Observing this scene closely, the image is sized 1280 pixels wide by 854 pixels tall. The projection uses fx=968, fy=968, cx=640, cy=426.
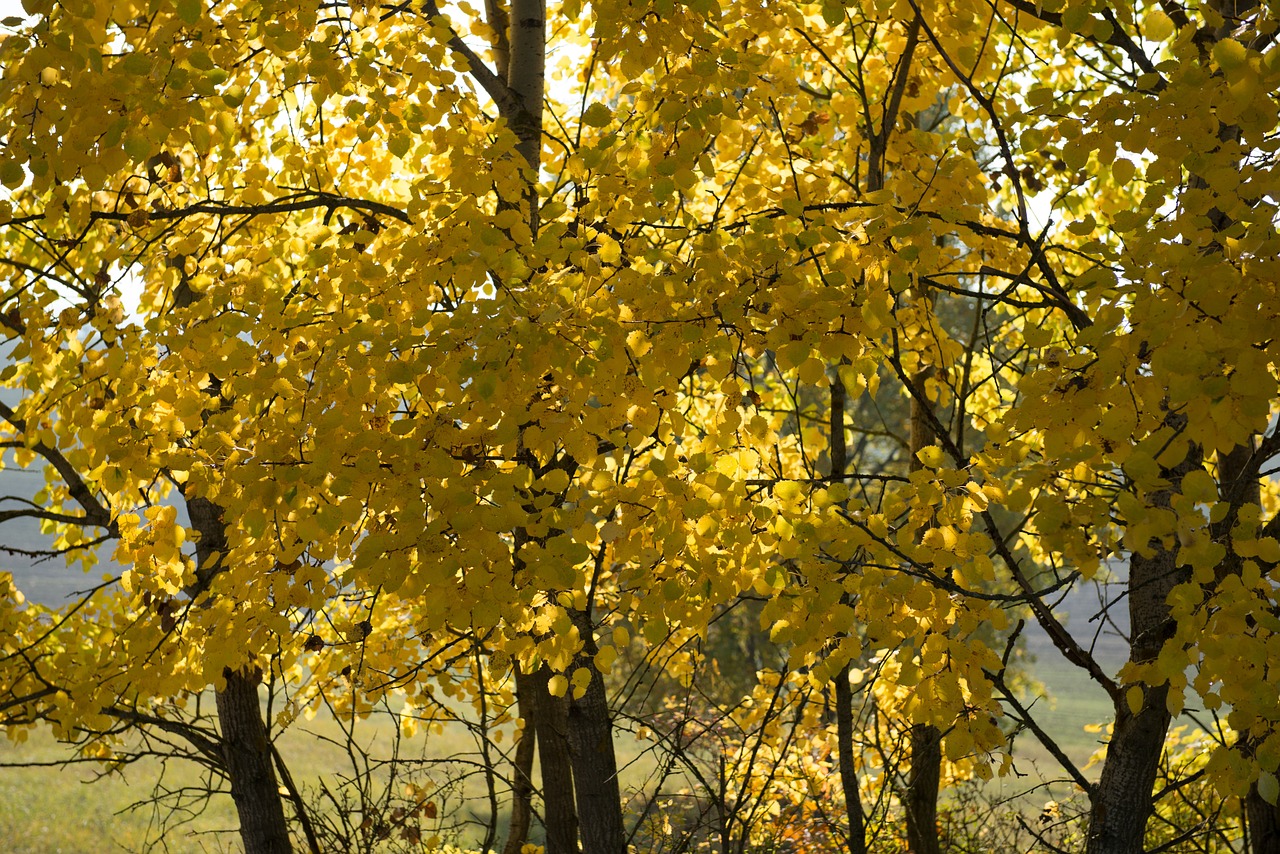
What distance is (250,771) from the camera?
3.69 m

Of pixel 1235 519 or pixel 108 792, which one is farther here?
pixel 108 792

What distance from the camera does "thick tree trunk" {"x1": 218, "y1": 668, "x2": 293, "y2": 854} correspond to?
3.69 m

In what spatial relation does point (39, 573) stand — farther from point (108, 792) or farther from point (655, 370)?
point (655, 370)

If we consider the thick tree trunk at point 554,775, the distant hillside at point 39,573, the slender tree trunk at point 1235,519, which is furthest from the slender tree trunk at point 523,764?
the distant hillside at point 39,573

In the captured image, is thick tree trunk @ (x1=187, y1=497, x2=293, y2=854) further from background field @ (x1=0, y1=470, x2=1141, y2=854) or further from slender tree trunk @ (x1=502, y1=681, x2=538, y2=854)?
background field @ (x1=0, y1=470, x2=1141, y2=854)

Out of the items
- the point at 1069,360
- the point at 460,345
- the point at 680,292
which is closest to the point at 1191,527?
the point at 1069,360

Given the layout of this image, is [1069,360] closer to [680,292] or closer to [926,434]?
[680,292]

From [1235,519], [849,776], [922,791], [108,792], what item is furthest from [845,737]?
[108,792]

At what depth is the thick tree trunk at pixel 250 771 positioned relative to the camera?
3688mm

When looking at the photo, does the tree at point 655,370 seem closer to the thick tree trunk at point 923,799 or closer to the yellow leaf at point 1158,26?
the yellow leaf at point 1158,26

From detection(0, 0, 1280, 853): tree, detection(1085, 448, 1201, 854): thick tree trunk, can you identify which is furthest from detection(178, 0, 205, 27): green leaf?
detection(1085, 448, 1201, 854): thick tree trunk

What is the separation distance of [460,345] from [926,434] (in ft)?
9.01

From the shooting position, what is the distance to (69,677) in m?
3.97

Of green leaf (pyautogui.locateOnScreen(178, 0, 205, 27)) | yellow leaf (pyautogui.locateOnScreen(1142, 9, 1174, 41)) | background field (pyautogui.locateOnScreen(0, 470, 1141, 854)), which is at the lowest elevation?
yellow leaf (pyautogui.locateOnScreen(1142, 9, 1174, 41))
